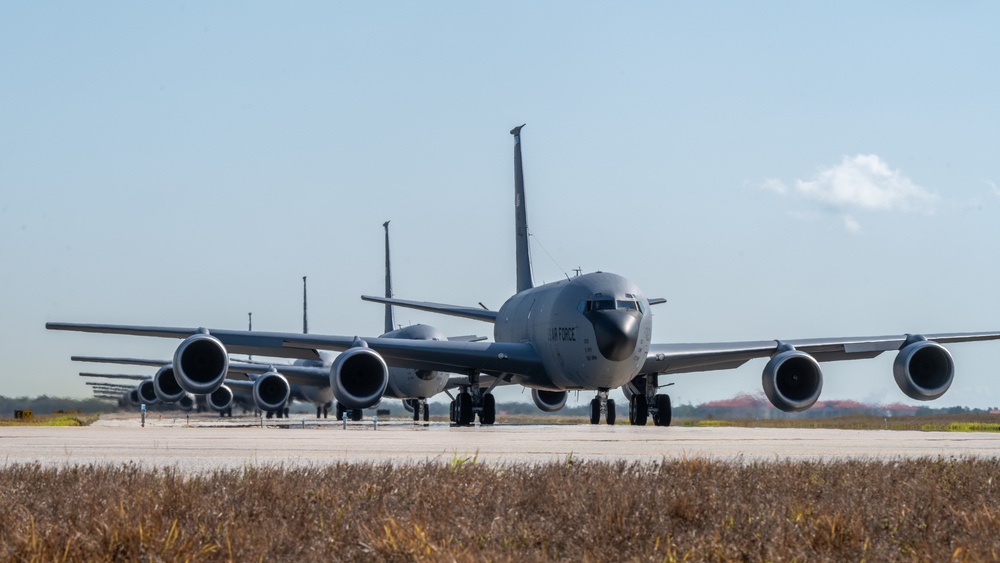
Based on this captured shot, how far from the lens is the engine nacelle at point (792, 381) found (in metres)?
27.0

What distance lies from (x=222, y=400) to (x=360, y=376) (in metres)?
44.0

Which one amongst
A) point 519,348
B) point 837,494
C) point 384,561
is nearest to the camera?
point 384,561

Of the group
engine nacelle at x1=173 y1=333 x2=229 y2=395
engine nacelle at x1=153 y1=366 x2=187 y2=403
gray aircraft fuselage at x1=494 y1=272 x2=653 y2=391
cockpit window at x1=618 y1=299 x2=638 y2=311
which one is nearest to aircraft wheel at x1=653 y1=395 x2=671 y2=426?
gray aircraft fuselage at x1=494 y1=272 x2=653 y2=391

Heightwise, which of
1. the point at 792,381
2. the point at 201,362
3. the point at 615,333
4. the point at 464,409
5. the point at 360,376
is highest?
the point at 615,333

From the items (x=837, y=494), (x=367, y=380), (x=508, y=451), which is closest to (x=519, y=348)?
(x=367, y=380)

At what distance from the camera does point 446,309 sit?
33000mm

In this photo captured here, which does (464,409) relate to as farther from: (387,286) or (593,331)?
(387,286)

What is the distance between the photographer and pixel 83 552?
191 inches

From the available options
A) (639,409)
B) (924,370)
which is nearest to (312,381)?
(639,409)

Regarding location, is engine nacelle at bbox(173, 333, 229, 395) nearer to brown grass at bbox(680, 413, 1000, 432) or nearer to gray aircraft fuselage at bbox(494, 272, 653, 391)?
gray aircraft fuselage at bbox(494, 272, 653, 391)

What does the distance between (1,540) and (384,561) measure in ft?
5.65

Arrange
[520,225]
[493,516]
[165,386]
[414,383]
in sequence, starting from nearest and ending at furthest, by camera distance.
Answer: [493,516], [520,225], [165,386], [414,383]

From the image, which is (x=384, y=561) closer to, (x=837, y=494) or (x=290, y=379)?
(x=837, y=494)

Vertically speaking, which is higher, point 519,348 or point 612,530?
point 519,348
